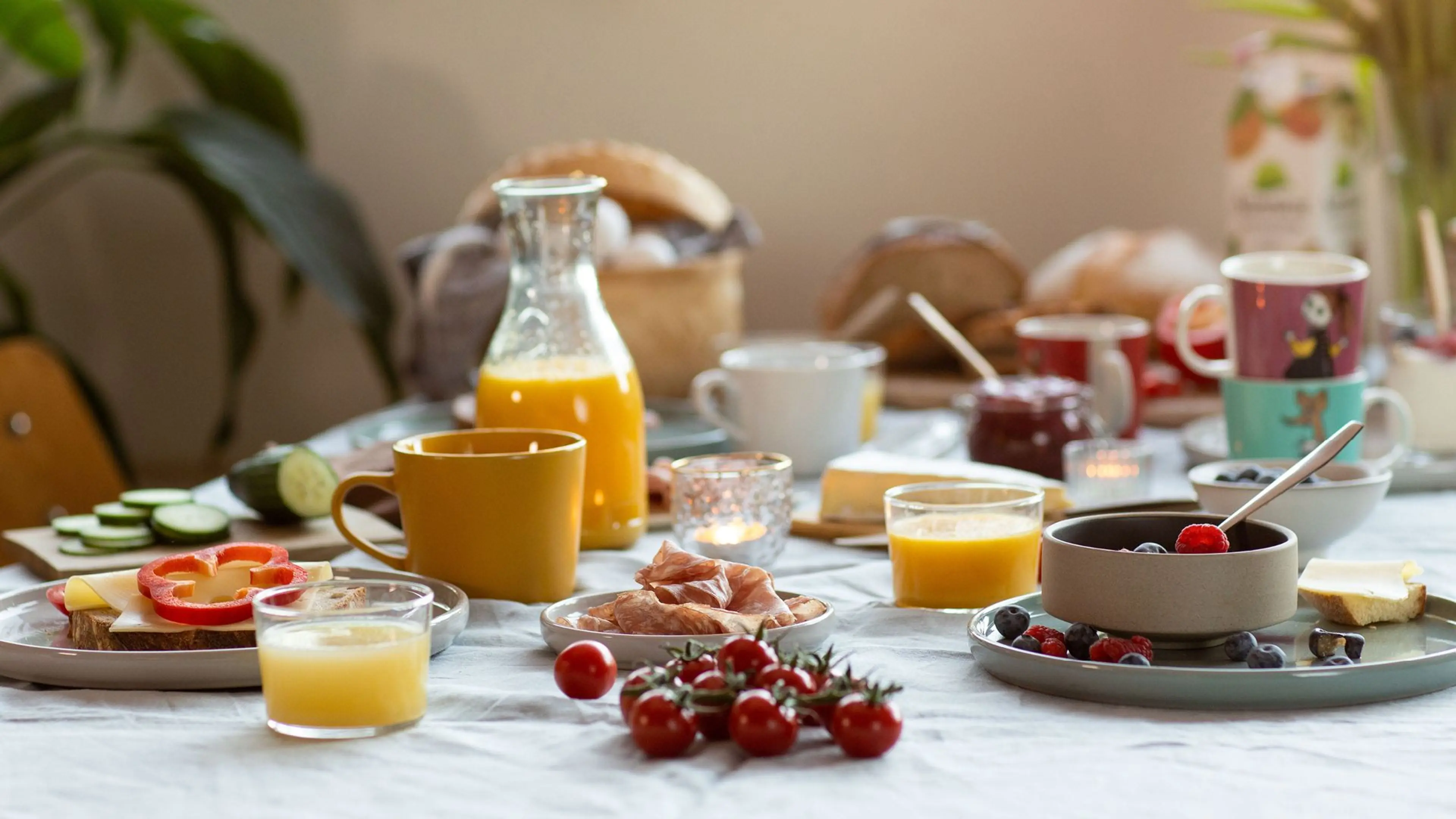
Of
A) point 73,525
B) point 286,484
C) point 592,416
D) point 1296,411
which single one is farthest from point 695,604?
point 1296,411

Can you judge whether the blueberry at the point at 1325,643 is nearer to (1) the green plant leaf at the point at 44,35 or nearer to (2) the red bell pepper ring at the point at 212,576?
(2) the red bell pepper ring at the point at 212,576

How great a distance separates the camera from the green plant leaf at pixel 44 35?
2.60 m

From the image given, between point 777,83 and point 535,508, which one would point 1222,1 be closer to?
point 777,83

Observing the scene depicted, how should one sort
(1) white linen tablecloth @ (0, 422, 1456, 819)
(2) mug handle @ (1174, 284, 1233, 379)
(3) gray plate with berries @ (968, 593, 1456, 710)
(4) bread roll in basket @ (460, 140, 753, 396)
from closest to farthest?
(1) white linen tablecloth @ (0, 422, 1456, 819), (3) gray plate with berries @ (968, 593, 1456, 710), (2) mug handle @ (1174, 284, 1233, 379), (4) bread roll in basket @ (460, 140, 753, 396)

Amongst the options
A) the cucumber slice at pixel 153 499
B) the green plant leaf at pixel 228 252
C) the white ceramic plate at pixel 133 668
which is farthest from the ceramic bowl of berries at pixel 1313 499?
the green plant leaf at pixel 228 252

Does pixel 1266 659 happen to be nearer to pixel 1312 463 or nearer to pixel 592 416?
pixel 1312 463

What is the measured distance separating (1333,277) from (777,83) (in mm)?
1610

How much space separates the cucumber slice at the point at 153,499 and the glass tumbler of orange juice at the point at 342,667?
0.46 meters

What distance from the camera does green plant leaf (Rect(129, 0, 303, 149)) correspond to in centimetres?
279

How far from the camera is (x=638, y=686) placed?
0.79 m

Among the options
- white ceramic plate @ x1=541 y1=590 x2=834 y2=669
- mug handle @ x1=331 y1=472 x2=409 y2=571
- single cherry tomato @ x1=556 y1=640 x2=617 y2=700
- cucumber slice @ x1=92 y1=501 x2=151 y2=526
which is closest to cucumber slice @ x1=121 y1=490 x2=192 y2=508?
cucumber slice @ x1=92 y1=501 x2=151 y2=526

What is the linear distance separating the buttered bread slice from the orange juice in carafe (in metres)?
0.53

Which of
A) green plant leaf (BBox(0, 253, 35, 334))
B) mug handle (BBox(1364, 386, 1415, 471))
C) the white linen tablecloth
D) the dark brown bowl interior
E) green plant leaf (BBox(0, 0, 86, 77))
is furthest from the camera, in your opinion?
green plant leaf (BBox(0, 253, 35, 334))

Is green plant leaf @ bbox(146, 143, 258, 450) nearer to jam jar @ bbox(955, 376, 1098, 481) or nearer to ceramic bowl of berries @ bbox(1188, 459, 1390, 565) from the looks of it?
jam jar @ bbox(955, 376, 1098, 481)
